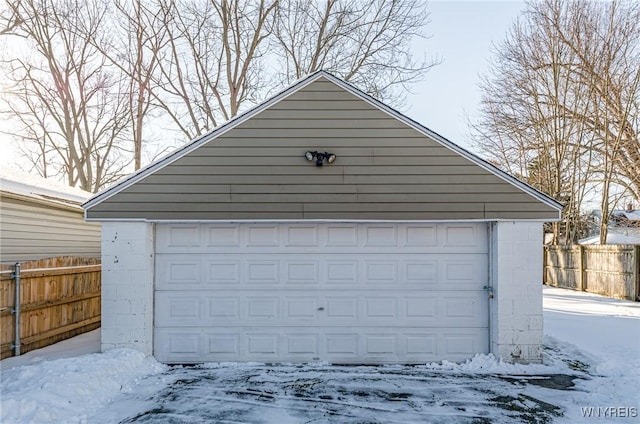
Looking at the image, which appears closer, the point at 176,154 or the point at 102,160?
the point at 176,154

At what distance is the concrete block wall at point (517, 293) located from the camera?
675 cm

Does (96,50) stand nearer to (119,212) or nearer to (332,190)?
(119,212)

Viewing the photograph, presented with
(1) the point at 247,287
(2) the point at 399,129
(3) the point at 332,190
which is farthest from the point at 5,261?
(2) the point at 399,129

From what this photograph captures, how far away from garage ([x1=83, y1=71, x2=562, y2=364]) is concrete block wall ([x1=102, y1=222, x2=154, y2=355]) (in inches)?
0.8

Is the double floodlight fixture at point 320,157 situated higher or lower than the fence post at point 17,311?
higher

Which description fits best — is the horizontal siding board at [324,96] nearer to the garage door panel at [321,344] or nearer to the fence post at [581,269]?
the garage door panel at [321,344]

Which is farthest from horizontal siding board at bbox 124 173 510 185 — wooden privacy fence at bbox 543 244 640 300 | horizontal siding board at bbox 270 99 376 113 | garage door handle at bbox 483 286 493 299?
wooden privacy fence at bbox 543 244 640 300

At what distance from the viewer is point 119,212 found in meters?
6.79

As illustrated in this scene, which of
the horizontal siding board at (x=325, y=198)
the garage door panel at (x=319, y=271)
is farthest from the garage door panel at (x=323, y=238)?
the horizontal siding board at (x=325, y=198)

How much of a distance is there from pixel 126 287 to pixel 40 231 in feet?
12.6

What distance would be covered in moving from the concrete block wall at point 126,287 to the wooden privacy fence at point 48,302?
1.46 meters

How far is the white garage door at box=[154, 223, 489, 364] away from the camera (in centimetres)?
699

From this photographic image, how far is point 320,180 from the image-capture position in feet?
22.5

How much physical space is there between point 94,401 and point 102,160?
753 inches
